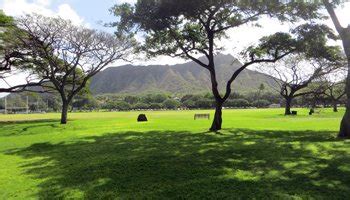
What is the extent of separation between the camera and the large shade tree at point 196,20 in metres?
24.3

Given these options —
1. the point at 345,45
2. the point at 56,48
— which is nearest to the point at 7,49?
the point at 56,48

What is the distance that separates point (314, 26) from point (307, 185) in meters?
19.5

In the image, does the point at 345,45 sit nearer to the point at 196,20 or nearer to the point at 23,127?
the point at 196,20

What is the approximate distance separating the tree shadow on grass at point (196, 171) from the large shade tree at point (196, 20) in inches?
425

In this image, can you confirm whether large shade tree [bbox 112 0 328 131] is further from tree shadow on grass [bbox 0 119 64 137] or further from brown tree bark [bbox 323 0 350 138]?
tree shadow on grass [bbox 0 119 64 137]

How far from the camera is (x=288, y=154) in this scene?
14.3 meters

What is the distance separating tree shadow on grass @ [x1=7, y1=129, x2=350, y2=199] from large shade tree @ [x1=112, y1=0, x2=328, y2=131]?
35.4ft

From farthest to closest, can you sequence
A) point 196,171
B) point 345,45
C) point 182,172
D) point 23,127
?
point 23,127 < point 345,45 < point 196,171 < point 182,172

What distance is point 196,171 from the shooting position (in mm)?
11414

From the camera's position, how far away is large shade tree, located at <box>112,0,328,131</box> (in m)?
24.3

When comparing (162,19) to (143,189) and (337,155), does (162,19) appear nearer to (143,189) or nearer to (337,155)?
(337,155)

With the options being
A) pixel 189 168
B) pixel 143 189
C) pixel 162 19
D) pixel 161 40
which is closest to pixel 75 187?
pixel 143 189

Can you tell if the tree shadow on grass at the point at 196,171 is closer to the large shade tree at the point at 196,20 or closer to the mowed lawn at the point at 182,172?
the mowed lawn at the point at 182,172

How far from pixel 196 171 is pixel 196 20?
1875cm
